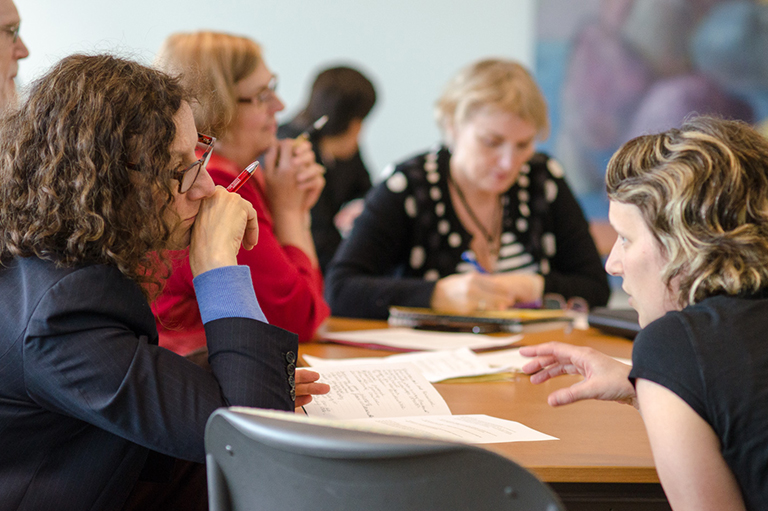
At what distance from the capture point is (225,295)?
0.98 m

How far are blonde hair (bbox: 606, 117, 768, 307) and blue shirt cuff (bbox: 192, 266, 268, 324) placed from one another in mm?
524

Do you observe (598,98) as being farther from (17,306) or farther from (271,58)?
(17,306)

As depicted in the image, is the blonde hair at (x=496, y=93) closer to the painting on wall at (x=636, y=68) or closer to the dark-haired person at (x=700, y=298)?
the dark-haired person at (x=700, y=298)

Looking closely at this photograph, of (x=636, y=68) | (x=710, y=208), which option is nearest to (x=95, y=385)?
(x=710, y=208)

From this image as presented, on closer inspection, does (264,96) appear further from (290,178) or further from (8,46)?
(8,46)

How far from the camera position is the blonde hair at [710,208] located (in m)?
0.81

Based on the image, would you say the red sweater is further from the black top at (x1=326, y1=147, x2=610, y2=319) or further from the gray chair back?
the gray chair back

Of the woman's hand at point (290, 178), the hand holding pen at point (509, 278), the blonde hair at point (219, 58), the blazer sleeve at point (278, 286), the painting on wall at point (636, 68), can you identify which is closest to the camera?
the blazer sleeve at point (278, 286)

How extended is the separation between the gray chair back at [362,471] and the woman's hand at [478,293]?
1.20 metres

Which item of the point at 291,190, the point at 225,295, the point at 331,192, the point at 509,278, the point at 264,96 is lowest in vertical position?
the point at 331,192

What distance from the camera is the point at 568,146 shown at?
367cm

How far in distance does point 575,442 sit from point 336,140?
2410 millimetres

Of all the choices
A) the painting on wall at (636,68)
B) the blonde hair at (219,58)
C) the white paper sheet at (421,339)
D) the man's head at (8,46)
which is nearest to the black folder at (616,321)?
the white paper sheet at (421,339)

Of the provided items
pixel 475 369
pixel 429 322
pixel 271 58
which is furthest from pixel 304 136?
pixel 271 58
